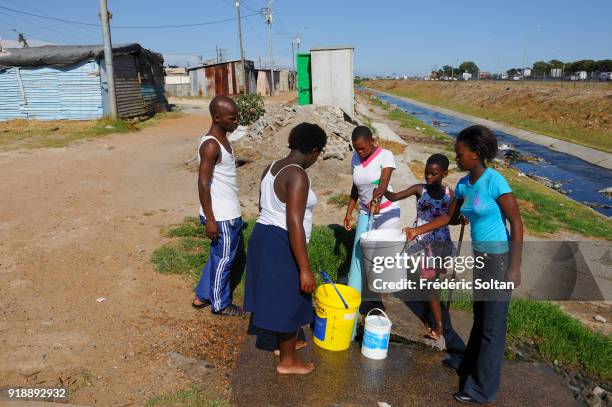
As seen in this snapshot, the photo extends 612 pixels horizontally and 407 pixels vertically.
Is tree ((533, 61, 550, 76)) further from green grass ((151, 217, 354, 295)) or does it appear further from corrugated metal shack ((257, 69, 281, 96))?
green grass ((151, 217, 354, 295))

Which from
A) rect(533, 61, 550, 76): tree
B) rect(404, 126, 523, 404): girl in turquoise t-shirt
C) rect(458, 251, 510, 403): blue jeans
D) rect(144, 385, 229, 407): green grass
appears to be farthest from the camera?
rect(533, 61, 550, 76): tree

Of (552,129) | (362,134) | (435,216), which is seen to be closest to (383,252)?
(435,216)

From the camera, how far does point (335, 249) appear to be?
541 cm

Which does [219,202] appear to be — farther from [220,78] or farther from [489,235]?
[220,78]

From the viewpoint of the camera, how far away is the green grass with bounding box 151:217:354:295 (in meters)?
4.97

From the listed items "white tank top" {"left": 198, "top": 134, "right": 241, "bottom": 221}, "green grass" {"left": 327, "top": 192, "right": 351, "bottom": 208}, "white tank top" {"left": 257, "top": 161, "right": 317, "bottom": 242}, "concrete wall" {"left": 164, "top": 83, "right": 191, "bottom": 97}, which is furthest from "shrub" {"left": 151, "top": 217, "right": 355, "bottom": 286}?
"concrete wall" {"left": 164, "top": 83, "right": 191, "bottom": 97}

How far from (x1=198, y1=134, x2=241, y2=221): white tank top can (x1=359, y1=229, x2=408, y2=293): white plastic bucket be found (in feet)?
4.06

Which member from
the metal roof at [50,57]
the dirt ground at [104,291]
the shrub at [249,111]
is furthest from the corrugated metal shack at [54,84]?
the dirt ground at [104,291]

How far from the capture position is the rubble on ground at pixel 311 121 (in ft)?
34.3

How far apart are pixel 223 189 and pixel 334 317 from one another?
58.1 inches

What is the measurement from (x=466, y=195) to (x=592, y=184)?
14.2 metres

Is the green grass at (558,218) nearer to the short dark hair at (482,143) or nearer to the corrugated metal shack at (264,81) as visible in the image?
the short dark hair at (482,143)

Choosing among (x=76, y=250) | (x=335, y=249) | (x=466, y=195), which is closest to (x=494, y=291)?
(x=466, y=195)

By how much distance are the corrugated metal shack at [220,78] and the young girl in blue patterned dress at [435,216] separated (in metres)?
31.9
